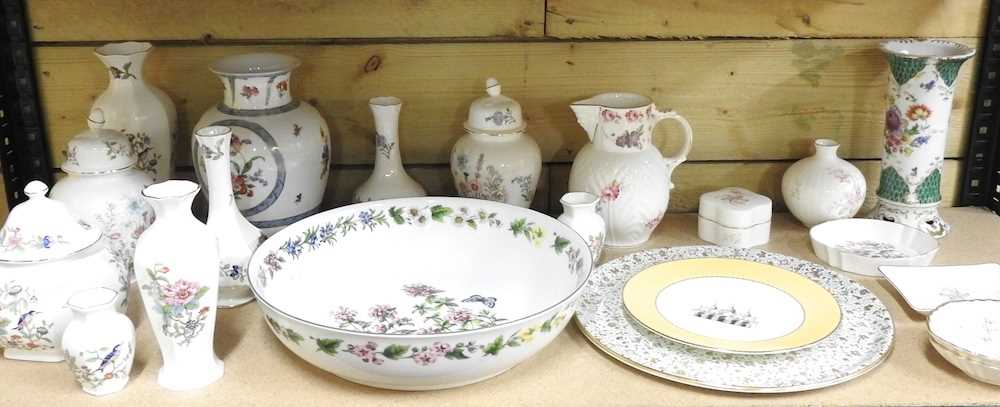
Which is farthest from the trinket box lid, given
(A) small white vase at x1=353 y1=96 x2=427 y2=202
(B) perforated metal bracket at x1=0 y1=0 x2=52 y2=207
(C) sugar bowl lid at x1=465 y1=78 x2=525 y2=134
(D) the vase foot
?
(B) perforated metal bracket at x1=0 y1=0 x2=52 y2=207

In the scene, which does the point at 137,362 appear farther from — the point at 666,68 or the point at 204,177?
the point at 666,68

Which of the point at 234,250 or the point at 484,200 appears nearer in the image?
the point at 234,250

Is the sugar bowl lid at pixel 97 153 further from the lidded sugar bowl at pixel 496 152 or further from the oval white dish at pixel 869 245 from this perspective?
the oval white dish at pixel 869 245

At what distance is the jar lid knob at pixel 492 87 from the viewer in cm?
122

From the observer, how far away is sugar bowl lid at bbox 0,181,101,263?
3.07 ft

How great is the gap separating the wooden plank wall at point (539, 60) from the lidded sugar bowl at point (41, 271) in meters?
0.36

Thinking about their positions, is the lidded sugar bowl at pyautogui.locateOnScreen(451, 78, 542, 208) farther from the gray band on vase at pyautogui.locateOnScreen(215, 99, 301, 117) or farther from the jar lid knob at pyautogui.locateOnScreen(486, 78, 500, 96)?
the gray band on vase at pyautogui.locateOnScreen(215, 99, 301, 117)

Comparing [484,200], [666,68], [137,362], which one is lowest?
[137,362]

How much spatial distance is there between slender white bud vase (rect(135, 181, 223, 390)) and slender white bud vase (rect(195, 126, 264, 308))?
12 cm

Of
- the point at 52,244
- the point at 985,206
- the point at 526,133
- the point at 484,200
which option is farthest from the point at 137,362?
the point at 985,206

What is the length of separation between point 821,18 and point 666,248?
365 millimetres

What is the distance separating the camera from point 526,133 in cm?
132

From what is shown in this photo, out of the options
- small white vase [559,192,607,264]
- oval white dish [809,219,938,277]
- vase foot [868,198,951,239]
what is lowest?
oval white dish [809,219,938,277]

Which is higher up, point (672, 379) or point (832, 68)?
point (832, 68)
